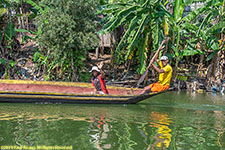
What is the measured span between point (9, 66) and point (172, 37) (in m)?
7.48

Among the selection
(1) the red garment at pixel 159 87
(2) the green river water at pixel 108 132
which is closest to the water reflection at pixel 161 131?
(2) the green river water at pixel 108 132

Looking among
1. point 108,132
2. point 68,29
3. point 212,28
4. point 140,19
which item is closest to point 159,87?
point 108,132

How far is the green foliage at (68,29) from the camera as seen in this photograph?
31.1 ft

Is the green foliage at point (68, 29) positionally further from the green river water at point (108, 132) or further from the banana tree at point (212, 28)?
the green river water at point (108, 132)

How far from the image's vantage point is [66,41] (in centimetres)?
960

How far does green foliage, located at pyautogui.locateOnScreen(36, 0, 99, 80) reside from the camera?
9.48 m

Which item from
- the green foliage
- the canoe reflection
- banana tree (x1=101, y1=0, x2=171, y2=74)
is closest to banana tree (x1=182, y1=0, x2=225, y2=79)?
banana tree (x1=101, y1=0, x2=171, y2=74)

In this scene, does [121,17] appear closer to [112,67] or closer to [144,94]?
[112,67]

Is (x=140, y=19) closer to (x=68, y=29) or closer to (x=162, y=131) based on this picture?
(x=68, y=29)

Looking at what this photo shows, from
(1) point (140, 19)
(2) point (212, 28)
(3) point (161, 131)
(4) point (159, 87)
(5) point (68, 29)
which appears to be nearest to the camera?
(3) point (161, 131)

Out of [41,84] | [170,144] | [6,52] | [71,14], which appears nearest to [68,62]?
[71,14]

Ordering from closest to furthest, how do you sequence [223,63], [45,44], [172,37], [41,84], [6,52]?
[41,84] → [45,44] → [172,37] → [6,52] → [223,63]

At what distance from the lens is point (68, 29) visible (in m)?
9.48

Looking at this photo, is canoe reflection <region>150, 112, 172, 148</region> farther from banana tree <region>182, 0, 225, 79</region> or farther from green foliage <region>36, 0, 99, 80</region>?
banana tree <region>182, 0, 225, 79</region>
